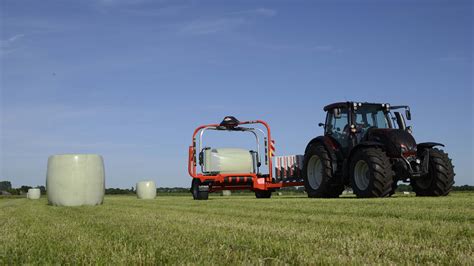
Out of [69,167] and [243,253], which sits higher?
[69,167]

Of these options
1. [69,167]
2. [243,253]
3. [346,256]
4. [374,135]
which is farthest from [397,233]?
[69,167]

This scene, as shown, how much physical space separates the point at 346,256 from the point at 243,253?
0.62 metres

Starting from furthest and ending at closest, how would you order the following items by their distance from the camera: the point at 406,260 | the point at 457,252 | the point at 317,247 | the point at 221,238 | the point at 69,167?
the point at 69,167 < the point at 221,238 < the point at 317,247 < the point at 457,252 < the point at 406,260

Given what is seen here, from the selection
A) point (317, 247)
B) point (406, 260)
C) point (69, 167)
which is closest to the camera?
point (406, 260)

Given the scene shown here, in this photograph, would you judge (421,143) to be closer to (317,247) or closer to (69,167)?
(69,167)

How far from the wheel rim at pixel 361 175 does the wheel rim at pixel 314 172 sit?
218 centimetres

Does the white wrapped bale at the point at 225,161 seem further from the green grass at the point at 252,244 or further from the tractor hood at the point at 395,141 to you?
the green grass at the point at 252,244

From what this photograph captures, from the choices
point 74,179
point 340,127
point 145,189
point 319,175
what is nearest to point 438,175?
point 340,127

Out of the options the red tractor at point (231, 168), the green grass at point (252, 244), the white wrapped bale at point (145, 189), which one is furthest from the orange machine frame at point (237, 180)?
the green grass at point (252, 244)

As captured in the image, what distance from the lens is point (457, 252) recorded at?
3191mm

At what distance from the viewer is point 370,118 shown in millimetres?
14258

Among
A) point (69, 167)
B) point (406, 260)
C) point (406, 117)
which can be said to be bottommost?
point (406, 260)

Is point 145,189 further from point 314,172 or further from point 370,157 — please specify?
point 370,157

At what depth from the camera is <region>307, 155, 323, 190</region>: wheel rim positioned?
1505cm
